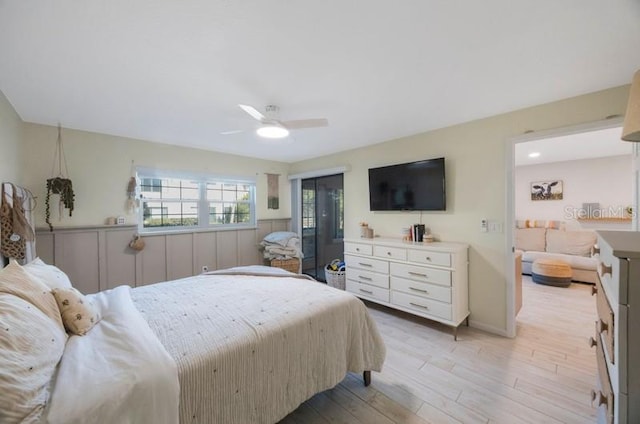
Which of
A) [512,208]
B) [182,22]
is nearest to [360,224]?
[512,208]

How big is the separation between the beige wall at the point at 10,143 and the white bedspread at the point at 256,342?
1598mm

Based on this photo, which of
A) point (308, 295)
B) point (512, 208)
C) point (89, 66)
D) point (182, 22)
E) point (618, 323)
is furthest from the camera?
point (512, 208)

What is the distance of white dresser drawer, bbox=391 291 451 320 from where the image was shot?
2.69 m

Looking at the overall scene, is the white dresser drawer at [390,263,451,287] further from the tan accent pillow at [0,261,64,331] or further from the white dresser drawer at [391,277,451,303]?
the tan accent pillow at [0,261,64,331]

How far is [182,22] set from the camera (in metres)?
1.38

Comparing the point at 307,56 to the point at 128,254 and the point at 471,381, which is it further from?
the point at 128,254

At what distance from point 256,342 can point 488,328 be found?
8.78ft

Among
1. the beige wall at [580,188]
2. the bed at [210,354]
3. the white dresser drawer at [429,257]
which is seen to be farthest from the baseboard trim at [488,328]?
the beige wall at [580,188]

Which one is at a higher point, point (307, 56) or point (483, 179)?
point (307, 56)

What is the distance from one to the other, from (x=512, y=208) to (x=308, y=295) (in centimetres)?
230

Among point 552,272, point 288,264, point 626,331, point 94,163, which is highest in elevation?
point 94,163

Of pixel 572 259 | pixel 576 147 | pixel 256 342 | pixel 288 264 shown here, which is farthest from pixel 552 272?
pixel 256 342

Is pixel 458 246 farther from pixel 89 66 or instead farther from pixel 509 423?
pixel 89 66

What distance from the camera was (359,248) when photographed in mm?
3479
